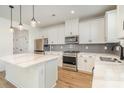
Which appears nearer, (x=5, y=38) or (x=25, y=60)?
(x=25, y=60)

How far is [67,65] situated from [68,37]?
1371mm

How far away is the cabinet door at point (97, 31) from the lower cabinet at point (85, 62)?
75 centimetres

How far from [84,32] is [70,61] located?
4.81 feet

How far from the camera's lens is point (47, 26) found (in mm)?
5266

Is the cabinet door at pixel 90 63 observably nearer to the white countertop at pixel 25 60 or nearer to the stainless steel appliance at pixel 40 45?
the white countertop at pixel 25 60

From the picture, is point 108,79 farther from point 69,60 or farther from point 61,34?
point 61,34

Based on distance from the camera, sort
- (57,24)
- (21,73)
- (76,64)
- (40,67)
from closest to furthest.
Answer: (40,67)
(21,73)
(76,64)
(57,24)

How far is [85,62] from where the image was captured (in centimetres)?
348

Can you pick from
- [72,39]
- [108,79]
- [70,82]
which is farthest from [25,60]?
[72,39]

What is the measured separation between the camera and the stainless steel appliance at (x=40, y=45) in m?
4.99

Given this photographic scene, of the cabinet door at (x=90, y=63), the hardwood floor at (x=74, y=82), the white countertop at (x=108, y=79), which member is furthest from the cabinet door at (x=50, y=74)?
the cabinet door at (x=90, y=63)
